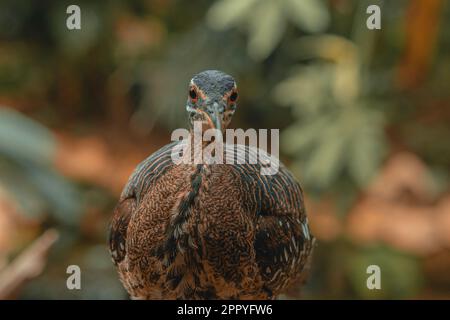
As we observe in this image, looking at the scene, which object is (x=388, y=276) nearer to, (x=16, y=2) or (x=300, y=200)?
(x=300, y=200)

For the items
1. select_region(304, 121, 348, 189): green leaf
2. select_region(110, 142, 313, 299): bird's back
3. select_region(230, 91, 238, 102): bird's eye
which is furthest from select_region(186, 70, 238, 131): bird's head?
select_region(304, 121, 348, 189): green leaf

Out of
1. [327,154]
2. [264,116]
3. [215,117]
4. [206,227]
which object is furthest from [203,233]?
[264,116]

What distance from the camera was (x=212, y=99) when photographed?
6.76 ft

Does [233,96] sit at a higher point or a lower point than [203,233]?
higher

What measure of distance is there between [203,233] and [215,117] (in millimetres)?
354

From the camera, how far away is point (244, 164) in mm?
2432

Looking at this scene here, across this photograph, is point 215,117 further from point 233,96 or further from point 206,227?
point 206,227

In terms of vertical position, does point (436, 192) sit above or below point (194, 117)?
above

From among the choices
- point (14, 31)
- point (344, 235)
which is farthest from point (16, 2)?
point (344, 235)

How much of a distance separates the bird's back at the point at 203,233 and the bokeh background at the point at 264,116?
145 centimetres

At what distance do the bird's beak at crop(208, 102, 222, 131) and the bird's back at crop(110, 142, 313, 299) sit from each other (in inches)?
7.3

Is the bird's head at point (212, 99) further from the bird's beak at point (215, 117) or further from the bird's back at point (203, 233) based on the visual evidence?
the bird's back at point (203, 233)

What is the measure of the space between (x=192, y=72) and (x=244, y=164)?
272 centimetres

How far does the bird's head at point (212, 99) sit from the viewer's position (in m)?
2.05
